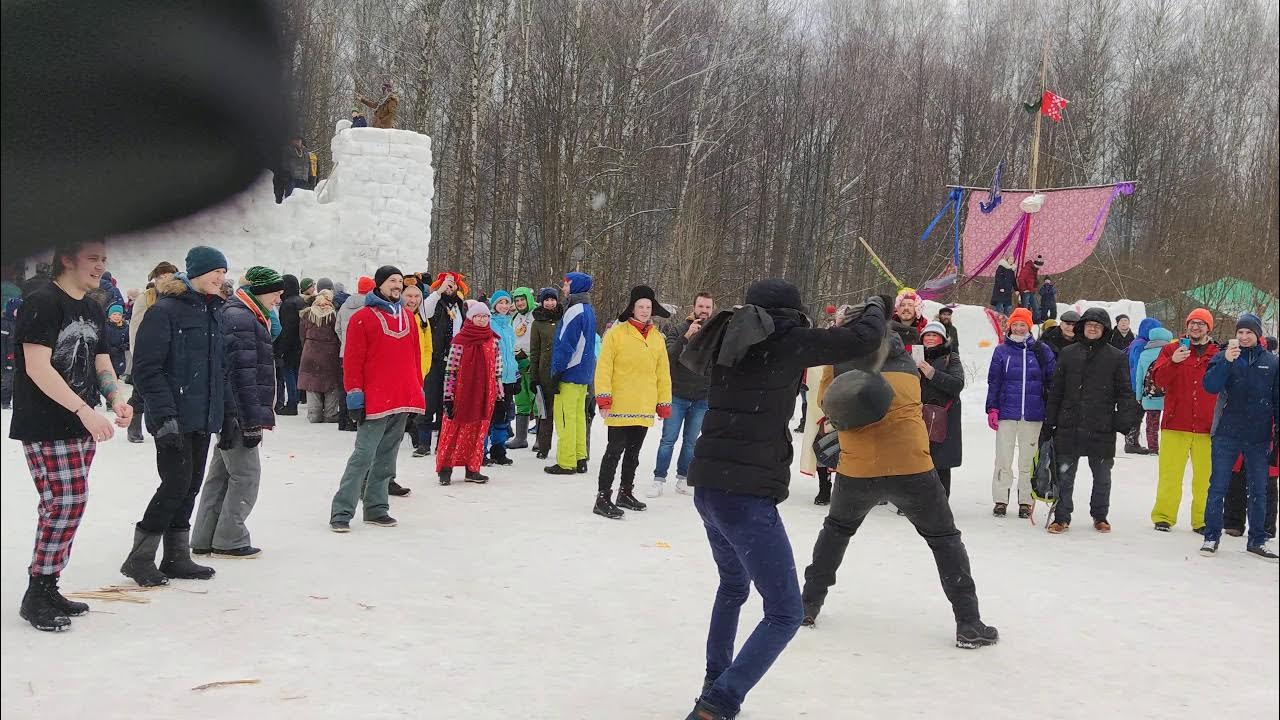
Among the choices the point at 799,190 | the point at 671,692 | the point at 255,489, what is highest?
the point at 799,190

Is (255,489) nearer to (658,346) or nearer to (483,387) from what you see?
(483,387)

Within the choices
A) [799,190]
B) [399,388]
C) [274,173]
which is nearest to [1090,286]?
[799,190]

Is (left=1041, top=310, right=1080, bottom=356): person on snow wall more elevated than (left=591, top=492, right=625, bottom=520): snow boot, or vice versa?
(left=1041, top=310, right=1080, bottom=356): person on snow wall

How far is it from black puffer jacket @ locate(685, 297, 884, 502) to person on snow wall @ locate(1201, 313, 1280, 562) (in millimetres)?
4423

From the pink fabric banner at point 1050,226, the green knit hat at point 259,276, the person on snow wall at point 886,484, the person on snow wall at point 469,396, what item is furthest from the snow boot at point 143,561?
the pink fabric banner at point 1050,226

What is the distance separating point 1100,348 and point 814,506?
2432 mm

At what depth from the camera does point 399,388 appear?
615cm

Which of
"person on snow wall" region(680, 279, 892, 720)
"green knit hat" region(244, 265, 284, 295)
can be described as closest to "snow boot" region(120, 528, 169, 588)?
"person on snow wall" region(680, 279, 892, 720)

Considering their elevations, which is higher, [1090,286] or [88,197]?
[1090,286]

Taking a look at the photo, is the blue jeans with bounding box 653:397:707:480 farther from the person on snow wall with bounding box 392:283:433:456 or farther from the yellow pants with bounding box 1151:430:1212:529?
the yellow pants with bounding box 1151:430:1212:529

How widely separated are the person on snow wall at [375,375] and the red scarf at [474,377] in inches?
65.8

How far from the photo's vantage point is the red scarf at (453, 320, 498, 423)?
7.97 metres

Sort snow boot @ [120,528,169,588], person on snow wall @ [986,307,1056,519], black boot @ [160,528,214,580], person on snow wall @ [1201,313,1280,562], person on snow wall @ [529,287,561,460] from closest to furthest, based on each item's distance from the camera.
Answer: snow boot @ [120,528,169,588]
black boot @ [160,528,214,580]
person on snow wall @ [1201,313,1280,562]
person on snow wall @ [986,307,1056,519]
person on snow wall @ [529,287,561,460]

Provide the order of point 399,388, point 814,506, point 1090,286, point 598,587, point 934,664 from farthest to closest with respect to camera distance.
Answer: point 1090,286 → point 814,506 → point 399,388 → point 598,587 → point 934,664
